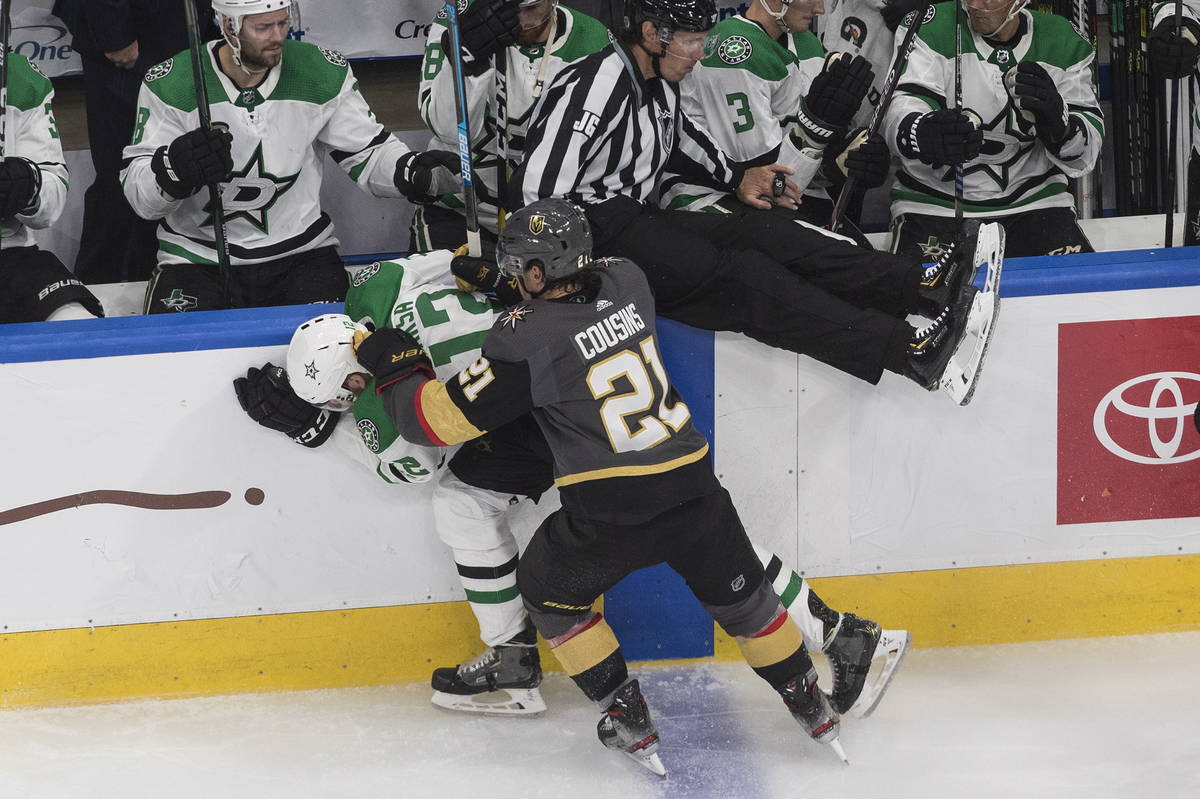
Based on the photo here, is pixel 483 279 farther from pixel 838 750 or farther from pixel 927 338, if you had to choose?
pixel 838 750

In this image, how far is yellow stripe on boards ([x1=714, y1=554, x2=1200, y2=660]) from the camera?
299 centimetres

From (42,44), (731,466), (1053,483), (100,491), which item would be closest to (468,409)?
(731,466)

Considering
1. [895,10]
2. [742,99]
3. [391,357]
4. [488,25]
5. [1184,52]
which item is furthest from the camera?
[895,10]

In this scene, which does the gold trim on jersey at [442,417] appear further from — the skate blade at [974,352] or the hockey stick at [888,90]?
the hockey stick at [888,90]

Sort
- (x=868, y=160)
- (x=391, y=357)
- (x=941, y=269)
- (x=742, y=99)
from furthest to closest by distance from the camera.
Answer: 1. (x=742, y=99)
2. (x=868, y=160)
3. (x=941, y=269)
4. (x=391, y=357)

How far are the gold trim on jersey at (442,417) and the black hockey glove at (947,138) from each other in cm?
145

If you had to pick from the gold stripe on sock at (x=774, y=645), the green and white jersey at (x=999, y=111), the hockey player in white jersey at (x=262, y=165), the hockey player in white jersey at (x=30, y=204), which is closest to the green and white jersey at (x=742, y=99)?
the green and white jersey at (x=999, y=111)

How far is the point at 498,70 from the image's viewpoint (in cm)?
321

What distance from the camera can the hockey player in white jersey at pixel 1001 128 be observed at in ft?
11.4

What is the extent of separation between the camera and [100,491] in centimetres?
282

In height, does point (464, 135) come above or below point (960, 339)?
above

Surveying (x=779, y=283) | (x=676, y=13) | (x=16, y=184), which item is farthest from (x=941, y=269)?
(x=16, y=184)

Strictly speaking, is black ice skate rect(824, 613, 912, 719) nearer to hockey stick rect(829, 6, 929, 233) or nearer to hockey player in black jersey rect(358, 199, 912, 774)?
hockey player in black jersey rect(358, 199, 912, 774)

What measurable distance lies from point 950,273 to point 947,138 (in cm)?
62
